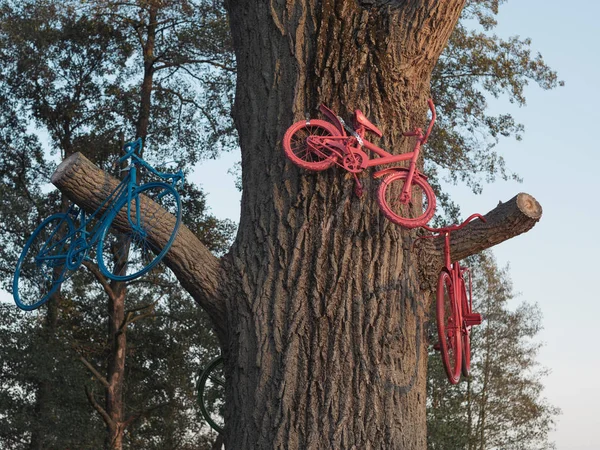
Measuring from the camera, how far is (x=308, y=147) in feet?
16.2

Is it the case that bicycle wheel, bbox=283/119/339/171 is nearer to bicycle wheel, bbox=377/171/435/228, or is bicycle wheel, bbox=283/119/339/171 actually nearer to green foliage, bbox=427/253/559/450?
bicycle wheel, bbox=377/171/435/228

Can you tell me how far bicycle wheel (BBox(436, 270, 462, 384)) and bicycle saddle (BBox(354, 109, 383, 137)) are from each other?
956 mm

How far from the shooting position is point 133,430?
18.6 metres

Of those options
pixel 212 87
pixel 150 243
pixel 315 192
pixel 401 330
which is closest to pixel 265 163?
pixel 315 192

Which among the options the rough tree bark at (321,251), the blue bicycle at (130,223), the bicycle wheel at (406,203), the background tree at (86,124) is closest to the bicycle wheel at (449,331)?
the rough tree bark at (321,251)

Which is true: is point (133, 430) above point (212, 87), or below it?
below

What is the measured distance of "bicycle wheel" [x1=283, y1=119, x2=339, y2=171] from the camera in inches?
192

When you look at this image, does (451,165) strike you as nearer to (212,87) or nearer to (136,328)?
(212,87)

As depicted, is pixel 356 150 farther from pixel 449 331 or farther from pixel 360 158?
pixel 449 331

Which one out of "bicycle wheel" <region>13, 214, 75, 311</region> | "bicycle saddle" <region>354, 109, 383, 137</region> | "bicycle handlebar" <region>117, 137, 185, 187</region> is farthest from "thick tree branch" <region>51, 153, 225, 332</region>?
"bicycle saddle" <region>354, 109, 383, 137</region>

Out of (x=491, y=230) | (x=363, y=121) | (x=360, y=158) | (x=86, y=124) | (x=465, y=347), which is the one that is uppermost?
(x=86, y=124)

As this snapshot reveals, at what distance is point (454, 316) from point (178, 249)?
1801 mm

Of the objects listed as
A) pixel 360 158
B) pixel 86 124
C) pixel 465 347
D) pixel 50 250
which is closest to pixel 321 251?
pixel 360 158

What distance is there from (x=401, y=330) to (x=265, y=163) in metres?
1.32
